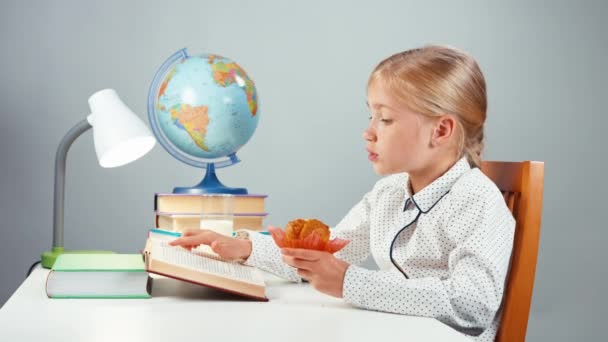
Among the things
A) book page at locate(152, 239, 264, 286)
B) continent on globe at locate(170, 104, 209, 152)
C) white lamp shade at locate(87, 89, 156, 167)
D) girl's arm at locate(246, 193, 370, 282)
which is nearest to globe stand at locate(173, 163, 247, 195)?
continent on globe at locate(170, 104, 209, 152)

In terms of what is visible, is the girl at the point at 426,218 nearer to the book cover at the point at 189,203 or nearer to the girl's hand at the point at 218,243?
the girl's hand at the point at 218,243

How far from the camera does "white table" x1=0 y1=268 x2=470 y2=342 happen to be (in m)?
0.87

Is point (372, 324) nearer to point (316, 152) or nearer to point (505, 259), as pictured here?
point (505, 259)

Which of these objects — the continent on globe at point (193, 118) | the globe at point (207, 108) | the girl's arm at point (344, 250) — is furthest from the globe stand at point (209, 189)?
the girl's arm at point (344, 250)

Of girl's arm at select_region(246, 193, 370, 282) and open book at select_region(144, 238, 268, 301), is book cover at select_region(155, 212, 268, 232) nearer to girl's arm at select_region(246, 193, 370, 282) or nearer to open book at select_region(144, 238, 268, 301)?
girl's arm at select_region(246, 193, 370, 282)

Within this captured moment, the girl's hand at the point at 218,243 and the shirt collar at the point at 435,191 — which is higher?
the shirt collar at the point at 435,191

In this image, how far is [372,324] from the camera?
98cm

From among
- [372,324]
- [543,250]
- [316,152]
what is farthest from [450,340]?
[543,250]

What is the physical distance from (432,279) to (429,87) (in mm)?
340

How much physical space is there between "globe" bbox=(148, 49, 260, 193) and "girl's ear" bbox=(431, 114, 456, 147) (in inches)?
24.5

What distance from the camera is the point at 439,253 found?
1219 millimetres

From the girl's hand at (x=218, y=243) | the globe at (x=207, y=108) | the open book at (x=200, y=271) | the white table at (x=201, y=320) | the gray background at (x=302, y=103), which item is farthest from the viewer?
the gray background at (x=302, y=103)

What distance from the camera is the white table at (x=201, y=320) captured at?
2.86 ft

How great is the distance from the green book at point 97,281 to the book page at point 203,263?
48 mm
